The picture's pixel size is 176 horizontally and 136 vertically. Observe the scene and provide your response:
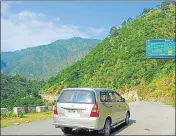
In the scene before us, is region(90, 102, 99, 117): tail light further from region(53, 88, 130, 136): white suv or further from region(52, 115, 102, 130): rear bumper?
region(52, 115, 102, 130): rear bumper

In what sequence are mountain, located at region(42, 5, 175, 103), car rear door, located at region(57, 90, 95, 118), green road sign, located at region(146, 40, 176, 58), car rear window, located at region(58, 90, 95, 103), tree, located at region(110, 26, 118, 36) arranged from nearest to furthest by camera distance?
1. car rear door, located at region(57, 90, 95, 118)
2. car rear window, located at region(58, 90, 95, 103)
3. green road sign, located at region(146, 40, 176, 58)
4. mountain, located at region(42, 5, 175, 103)
5. tree, located at region(110, 26, 118, 36)

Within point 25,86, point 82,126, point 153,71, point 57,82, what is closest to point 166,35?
point 153,71

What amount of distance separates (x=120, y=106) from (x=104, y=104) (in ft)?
6.76

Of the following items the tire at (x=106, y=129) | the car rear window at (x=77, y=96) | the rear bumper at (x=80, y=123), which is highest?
the car rear window at (x=77, y=96)

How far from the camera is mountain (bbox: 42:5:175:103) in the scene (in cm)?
5229

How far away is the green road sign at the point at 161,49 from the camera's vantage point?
1419 inches

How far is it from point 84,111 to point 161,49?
89.9 ft

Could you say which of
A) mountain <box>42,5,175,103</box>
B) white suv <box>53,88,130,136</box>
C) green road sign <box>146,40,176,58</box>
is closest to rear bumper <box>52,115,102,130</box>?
white suv <box>53,88,130,136</box>

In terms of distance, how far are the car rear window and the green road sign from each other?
85.4ft

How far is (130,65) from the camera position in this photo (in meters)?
64.9

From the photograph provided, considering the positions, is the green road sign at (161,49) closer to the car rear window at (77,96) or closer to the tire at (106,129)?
the tire at (106,129)

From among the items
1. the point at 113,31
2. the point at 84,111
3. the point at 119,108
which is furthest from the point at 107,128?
the point at 113,31

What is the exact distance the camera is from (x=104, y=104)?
11.6m

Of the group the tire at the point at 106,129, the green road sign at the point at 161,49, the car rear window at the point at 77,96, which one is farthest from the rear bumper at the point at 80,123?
the green road sign at the point at 161,49
